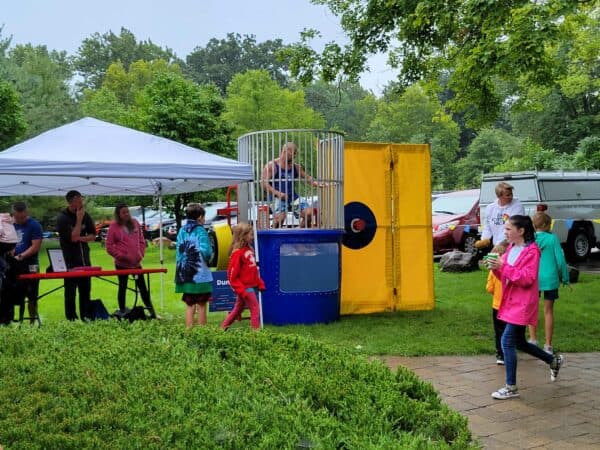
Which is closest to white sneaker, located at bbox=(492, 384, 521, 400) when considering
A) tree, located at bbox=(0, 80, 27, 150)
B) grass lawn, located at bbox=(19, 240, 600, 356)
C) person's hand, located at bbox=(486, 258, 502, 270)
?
person's hand, located at bbox=(486, 258, 502, 270)

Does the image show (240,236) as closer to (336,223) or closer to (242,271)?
(242,271)

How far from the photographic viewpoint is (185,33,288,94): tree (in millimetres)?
74562

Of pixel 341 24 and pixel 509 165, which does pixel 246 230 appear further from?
pixel 509 165

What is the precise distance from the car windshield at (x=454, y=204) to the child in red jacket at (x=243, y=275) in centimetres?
1095

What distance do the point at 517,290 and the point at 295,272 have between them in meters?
3.71

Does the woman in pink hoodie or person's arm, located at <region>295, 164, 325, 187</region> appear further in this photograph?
the woman in pink hoodie

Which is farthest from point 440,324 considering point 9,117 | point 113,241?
point 9,117

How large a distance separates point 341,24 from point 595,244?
9748 mm

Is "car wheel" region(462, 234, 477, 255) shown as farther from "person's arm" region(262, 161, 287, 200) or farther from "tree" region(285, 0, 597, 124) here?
"person's arm" region(262, 161, 287, 200)

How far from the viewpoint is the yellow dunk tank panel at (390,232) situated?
360 inches

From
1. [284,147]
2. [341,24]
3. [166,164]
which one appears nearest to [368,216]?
[284,147]

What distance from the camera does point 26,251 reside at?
8320 mm

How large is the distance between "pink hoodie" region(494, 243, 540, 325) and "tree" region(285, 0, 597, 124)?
3.45 meters

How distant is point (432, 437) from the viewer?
251 centimetres
